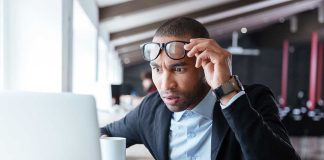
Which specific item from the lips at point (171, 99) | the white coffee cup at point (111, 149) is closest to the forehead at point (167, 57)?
the lips at point (171, 99)

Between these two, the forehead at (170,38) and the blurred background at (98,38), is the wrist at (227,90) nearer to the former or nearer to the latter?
the forehead at (170,38)

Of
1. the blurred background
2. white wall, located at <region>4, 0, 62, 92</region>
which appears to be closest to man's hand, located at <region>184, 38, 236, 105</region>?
the blurred background

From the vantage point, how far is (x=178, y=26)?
3.84 ft

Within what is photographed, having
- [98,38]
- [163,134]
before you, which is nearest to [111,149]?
[163,134]

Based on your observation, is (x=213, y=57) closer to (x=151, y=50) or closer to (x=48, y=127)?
(x=151, y=50)

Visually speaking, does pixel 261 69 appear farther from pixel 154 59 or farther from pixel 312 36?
pixel 154 59

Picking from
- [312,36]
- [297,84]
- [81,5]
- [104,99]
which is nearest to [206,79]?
[81,5]

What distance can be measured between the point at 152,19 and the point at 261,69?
12816mm

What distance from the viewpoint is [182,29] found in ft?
Result: 3.81

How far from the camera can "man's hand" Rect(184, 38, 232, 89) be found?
1.02 meters

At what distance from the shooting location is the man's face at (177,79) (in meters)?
1.11

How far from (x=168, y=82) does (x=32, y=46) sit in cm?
153

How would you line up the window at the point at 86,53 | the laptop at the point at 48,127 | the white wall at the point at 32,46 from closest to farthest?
the laptop at the point at 48,127 < the white wall at the point at 32,46 < the window at the point at 86,53

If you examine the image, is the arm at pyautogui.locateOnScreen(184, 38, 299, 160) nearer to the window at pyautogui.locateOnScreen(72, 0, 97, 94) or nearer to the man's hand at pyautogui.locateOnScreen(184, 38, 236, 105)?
the man's hand at pyautogui.locateOnScreen(184, 38, 236, 105)
